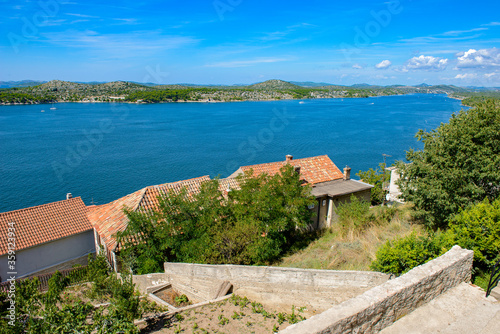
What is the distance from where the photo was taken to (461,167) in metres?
17.3

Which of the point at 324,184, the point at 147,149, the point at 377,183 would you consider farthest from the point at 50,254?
the point at 147,149

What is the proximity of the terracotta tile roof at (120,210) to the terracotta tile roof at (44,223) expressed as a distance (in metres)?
1.04

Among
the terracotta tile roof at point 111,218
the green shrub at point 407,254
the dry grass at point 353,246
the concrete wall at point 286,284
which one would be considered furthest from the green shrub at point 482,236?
the terracotta tile roof at point 111,218

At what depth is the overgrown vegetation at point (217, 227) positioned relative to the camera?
53.5ft

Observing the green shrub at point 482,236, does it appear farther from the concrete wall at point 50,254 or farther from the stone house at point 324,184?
the concrete wall at point 50,254

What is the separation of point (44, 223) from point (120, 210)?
582 centimetres

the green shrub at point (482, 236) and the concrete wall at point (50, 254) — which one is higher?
the green shrub at point (482, 236)

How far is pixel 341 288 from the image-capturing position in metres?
11.2

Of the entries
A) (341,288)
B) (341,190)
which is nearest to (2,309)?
(341,288)

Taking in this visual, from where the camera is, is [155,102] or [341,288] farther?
[155,102]

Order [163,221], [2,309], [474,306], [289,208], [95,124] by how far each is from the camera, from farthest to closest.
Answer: [95,124] → [289,208] → [163,221] → [2,309] → [474,306]

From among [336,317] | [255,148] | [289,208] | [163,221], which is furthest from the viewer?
[255,148]

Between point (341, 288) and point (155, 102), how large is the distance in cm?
20237

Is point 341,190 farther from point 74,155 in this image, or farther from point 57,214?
point 74,155
